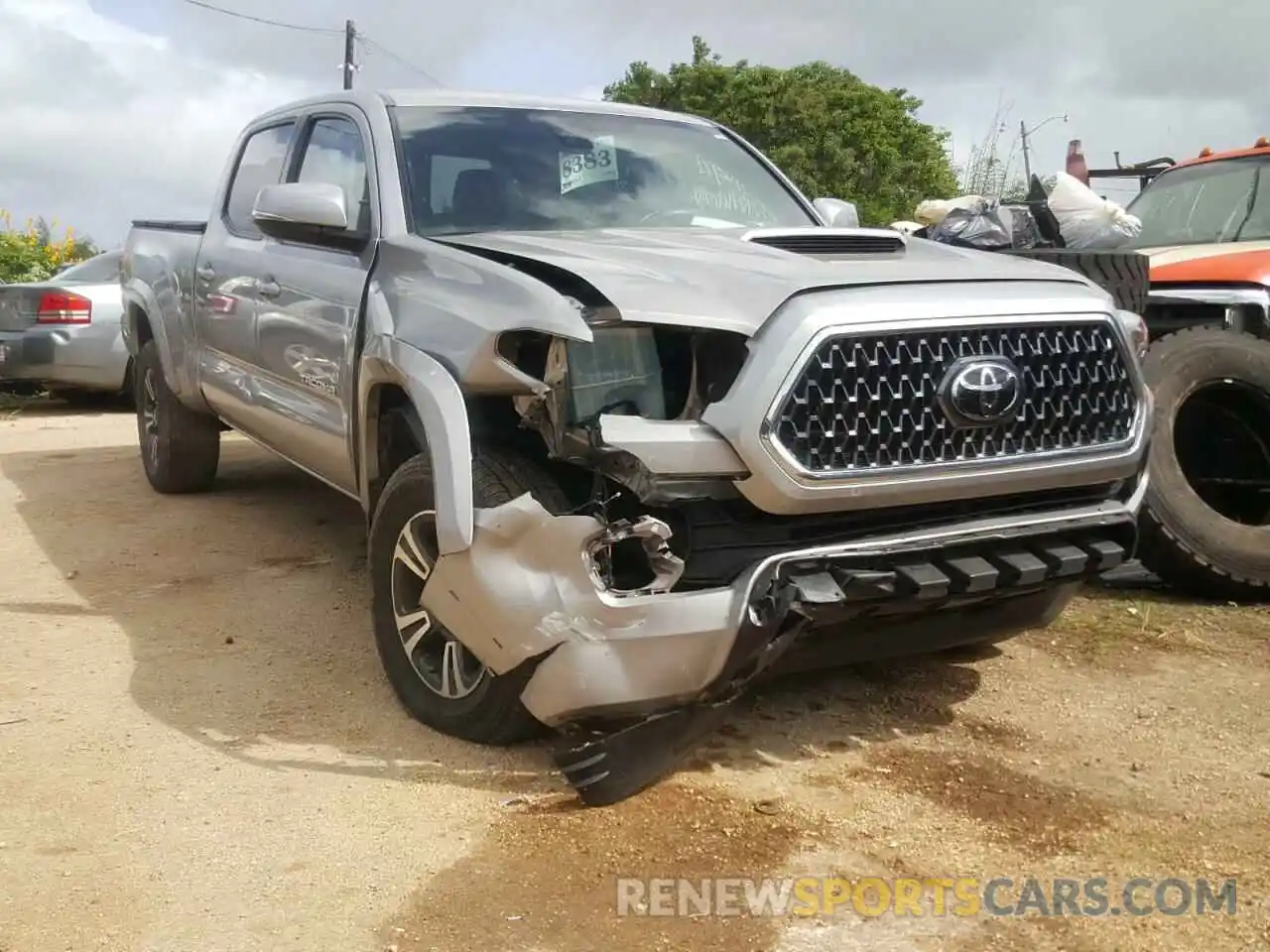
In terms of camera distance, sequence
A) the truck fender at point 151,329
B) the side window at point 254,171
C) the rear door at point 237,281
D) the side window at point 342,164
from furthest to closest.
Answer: the truck fender at point 151,329, the side window at point 254,171, the rear door at point 237,281, the side window at point 342,164

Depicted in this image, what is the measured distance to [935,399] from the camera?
3.19m

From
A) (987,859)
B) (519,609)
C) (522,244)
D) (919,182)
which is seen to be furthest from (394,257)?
(919,182)

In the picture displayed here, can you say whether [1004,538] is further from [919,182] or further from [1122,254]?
[919,182]

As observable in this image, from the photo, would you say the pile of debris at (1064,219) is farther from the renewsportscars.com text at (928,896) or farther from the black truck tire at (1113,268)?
the renewsportscars.com text at (928,896)

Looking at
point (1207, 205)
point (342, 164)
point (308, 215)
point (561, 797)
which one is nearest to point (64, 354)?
point (342, 164)

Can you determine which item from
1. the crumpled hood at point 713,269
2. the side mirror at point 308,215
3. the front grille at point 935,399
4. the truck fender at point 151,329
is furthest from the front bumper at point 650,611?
the truck fender at point 151,329

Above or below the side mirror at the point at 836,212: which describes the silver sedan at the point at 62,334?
below

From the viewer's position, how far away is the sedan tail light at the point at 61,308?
36.8 ft

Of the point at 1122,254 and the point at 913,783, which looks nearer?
the point at 913,783

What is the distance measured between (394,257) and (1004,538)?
1.94 metres

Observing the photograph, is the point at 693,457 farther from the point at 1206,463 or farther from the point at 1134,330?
the point at 1206,463

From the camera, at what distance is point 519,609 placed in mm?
3066

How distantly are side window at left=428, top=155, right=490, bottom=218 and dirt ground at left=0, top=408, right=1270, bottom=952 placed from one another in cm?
150

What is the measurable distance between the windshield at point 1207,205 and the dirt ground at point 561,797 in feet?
8.12
